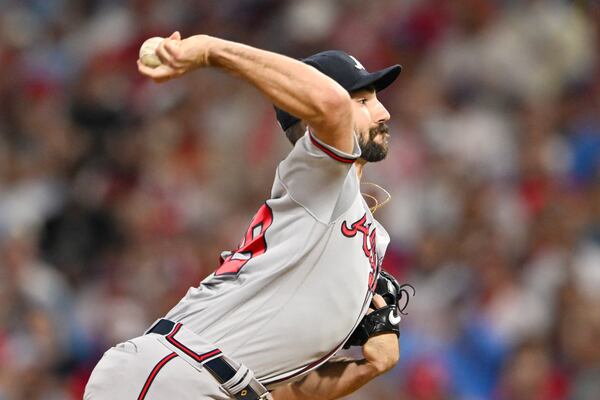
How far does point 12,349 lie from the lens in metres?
7.61

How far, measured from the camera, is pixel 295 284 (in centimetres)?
349

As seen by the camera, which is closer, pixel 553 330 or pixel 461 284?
pixel 553 330

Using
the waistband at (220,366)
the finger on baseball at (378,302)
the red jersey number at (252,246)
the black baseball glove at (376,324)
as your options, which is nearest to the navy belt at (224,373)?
the waistband at (220,366)

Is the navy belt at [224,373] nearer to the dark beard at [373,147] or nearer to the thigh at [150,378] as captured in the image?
the thigh at [150,378]

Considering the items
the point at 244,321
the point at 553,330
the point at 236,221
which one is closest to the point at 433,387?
the point at 553,330

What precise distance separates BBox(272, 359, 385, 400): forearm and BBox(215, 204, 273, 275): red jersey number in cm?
45

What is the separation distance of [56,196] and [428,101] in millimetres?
2903

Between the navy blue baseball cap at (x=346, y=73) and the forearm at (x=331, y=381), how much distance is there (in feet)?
2.61

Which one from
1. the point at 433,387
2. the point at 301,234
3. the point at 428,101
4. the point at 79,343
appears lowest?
the point at 433,387

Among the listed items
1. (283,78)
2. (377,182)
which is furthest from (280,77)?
(377,182)

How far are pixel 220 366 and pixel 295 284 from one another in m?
0.32

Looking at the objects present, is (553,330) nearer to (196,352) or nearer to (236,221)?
(236,221)

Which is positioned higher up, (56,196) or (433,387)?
(56,196)

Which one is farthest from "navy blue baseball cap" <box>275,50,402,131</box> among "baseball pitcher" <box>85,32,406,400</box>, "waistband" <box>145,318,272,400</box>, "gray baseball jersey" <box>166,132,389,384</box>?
"waistband" <box>145,318,272,400</box>
